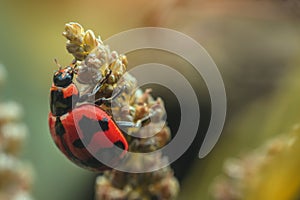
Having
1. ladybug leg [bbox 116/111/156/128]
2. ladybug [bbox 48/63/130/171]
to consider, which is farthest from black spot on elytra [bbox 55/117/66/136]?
ladybug leg [bbox 116/111/156/128]

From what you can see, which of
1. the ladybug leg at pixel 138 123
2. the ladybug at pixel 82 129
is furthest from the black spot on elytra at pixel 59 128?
the ladybug leg at pixel 138 123

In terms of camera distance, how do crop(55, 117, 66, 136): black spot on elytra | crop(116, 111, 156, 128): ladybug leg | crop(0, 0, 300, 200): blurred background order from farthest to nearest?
crop(0, 0, 300, 200): blurred background < crop(55, 117, 66, 136): black spot on elytra < crop(116, 111, 156, 128): ladybug leg

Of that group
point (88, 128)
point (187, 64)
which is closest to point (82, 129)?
point (88, 128)

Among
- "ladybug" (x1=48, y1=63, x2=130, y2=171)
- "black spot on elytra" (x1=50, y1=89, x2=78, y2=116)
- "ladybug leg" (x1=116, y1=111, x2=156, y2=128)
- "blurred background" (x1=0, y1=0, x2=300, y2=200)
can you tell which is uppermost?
"blurred background" (x1=0, y1=0, x2=300, y2=200)

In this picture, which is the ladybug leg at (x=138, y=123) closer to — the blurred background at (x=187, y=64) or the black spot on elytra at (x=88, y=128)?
the black spot on elytra at (x=88, y=128)

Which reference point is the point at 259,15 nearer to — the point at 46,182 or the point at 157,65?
the point at 157,65

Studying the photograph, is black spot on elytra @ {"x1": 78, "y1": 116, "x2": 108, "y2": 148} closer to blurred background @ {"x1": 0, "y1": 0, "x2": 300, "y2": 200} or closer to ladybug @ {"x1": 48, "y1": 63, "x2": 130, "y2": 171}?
ladybug @ {"x1": 48, "y1": 63, "x2": 130, "y2": 171}
